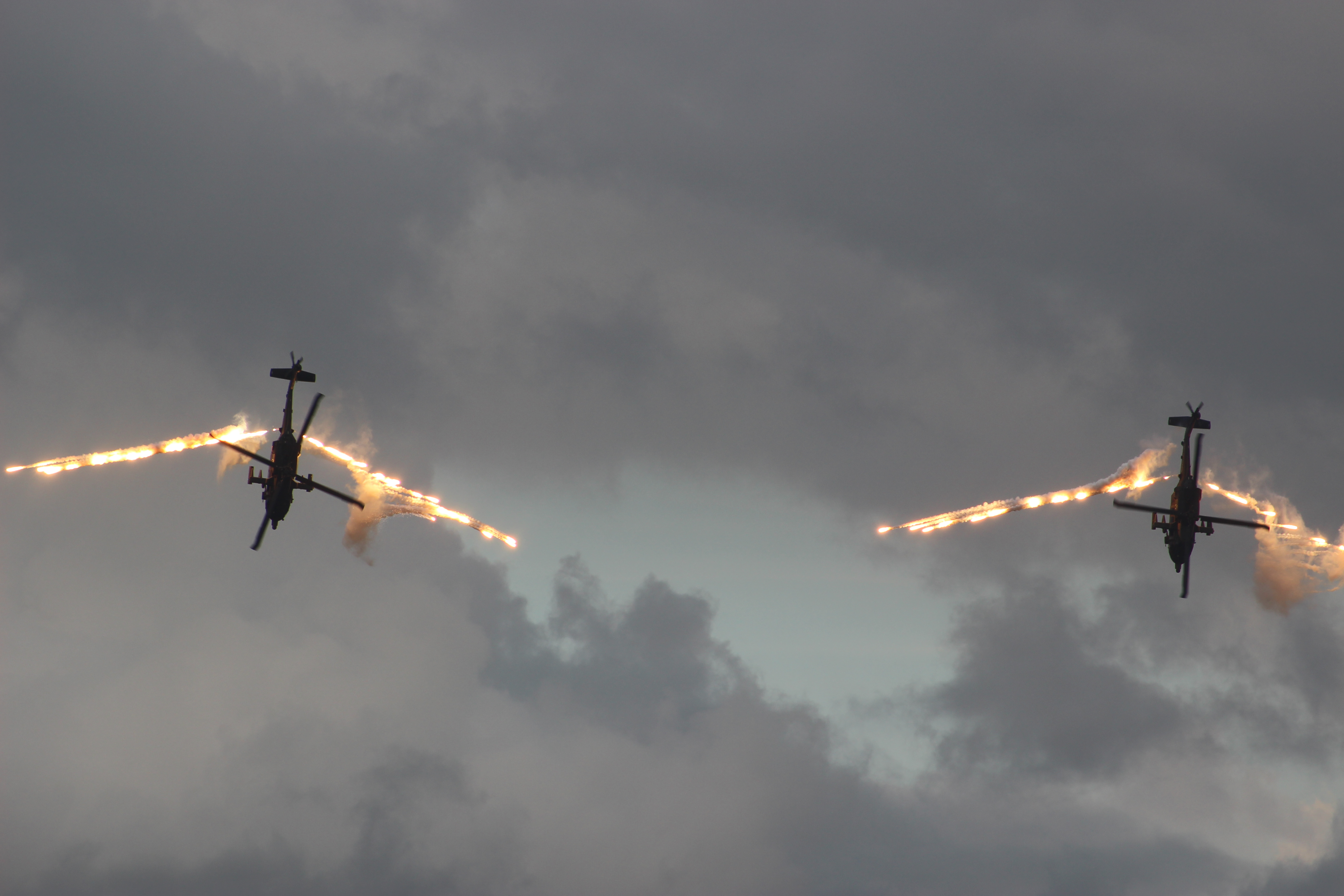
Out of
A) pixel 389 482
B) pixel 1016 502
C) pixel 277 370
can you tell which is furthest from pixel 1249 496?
pixel 277 370

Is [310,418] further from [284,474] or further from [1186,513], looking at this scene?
[1186,513]

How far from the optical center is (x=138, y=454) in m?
114

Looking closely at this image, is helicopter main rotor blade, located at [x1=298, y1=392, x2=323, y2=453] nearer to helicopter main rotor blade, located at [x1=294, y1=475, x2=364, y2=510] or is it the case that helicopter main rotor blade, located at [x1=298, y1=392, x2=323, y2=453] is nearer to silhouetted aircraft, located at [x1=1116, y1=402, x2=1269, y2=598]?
helicopter main rotor blade, located at [x1=294, y1=475, x2=364, y2=510]

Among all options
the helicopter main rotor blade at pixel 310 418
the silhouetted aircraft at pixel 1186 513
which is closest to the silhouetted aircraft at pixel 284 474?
the helicopter main rotor blade at pixel 310 418

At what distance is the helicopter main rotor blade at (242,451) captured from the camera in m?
97.7

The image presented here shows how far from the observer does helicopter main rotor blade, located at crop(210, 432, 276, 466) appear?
97688 millimetres

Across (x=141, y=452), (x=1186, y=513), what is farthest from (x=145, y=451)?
(x=1186, y=513)

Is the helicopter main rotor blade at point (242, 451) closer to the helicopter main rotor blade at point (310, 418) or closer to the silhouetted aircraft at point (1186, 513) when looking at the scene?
the helicopter main rotor blade at point (310, 418)

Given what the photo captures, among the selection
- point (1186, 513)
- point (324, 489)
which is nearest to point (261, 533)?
point (324, 489)

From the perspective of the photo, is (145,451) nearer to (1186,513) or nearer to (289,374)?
(289,374)

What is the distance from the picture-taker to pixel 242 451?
99.1m

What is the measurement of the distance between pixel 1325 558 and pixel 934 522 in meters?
34.4

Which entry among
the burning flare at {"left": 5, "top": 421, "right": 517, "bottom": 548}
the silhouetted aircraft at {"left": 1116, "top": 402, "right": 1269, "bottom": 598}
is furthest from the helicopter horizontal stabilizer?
the silhouetted aircraft at {"left": 1116, "top": 402, "right": 1269, "bottom": 598}

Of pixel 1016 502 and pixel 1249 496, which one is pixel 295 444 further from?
pixel 1249 496
